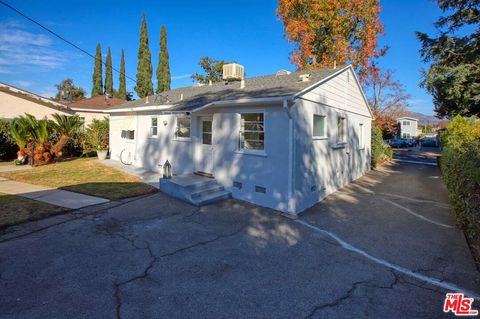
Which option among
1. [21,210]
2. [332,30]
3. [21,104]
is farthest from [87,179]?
[332,30]

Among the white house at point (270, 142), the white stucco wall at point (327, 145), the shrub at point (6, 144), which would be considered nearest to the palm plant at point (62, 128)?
the shrub at point (6, 144)

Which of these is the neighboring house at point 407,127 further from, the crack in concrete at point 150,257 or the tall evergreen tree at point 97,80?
the crack in concrete at point 150,257

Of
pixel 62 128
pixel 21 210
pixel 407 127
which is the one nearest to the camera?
pixel 21 210

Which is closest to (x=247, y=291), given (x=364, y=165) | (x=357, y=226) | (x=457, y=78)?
(x=357, y=226)

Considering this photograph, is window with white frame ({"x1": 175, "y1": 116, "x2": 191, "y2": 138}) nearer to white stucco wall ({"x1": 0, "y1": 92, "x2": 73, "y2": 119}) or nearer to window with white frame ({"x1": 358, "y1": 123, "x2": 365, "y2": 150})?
window with white frame ({"x1": 358, "y1": 123, "x2": 365, "y2": 150})

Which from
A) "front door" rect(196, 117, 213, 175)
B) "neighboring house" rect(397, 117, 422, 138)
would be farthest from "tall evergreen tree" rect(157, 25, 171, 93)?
"neighboring house" rect(397, 117, 422, 138)

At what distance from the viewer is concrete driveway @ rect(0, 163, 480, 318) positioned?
3586 mm

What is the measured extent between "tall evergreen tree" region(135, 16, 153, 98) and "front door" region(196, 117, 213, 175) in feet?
95.1

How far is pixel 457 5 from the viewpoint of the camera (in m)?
16.4

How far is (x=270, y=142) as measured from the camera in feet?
26.3

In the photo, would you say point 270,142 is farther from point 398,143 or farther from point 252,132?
point 398,143

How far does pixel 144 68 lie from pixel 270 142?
3394cm

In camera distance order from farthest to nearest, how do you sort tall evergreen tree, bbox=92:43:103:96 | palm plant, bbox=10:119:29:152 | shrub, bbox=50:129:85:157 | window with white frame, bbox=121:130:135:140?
tall evergreen tree, bbox=92:43:103:96 < shrub, bbox=50:129:85:157 < window with white frame, bbox=121:130:135:140 < palm plant, bbox=10:119:29:152

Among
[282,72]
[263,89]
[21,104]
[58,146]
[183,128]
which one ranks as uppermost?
[282,72]
